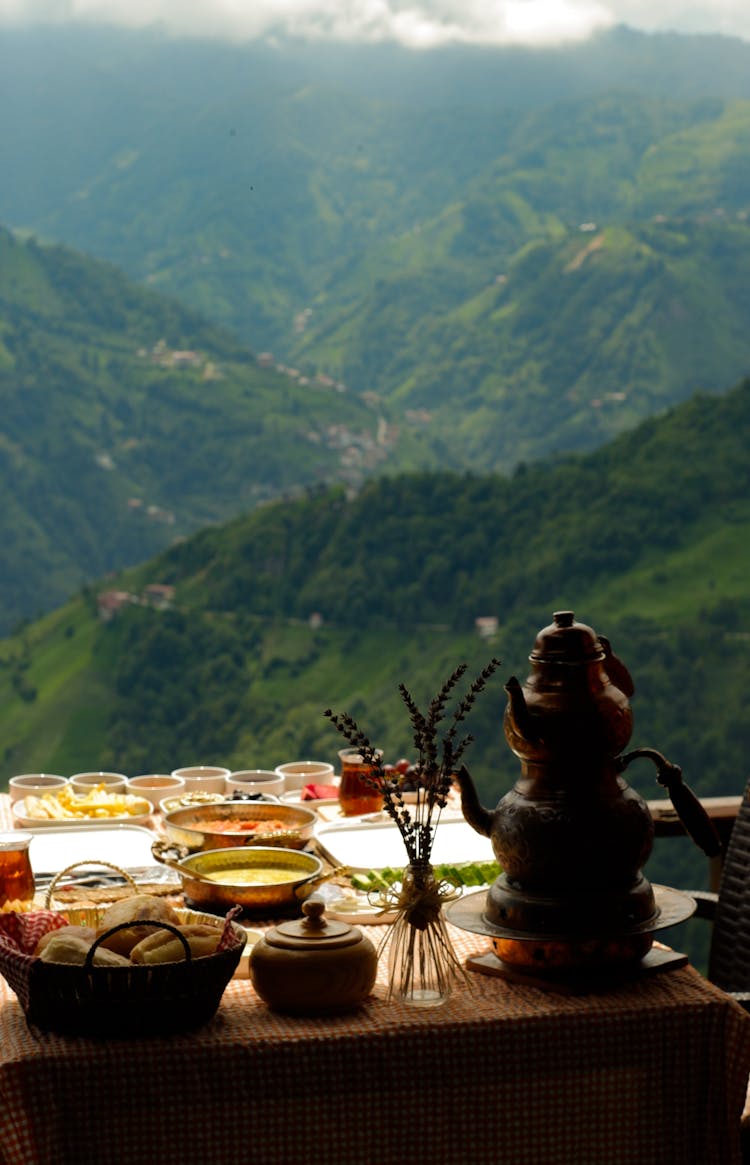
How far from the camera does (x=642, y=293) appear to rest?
58.4 m

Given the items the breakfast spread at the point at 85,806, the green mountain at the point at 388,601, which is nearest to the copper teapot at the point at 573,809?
the breakfast spread at the point at 85,806

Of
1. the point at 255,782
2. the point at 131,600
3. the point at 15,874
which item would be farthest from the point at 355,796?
the point at 131,600

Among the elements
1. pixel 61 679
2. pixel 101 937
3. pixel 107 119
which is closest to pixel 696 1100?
pixel 101 937

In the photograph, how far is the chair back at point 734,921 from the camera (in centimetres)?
257

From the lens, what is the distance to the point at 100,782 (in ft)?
10.1

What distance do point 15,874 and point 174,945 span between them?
57 cm

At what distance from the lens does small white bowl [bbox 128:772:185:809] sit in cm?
300

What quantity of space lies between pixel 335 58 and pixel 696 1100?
3866 inches

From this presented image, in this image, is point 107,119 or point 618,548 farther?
point 107,119

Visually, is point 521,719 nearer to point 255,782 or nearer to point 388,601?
point 255,782

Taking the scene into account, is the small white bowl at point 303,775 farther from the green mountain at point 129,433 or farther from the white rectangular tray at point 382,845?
the green mountain at point 129,433

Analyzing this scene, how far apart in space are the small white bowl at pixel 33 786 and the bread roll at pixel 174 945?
1402 mm

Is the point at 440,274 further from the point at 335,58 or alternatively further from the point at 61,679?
the point at 61,679

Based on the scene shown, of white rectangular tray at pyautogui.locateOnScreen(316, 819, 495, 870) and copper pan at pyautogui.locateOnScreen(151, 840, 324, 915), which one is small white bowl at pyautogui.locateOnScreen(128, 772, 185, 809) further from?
copper pan at pyautogui.locateOnScreen(151, 840, 324, 915)
